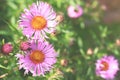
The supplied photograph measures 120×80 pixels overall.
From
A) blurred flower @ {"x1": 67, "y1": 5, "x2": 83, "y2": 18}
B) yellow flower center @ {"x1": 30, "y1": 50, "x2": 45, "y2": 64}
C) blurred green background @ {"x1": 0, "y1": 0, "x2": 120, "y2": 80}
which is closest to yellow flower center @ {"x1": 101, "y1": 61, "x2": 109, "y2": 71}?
blurred green background @ {"x1": 0, "y1": 0, "x2": 120, "y2": 80}

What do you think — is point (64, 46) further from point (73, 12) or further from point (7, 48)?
point (7, 48)

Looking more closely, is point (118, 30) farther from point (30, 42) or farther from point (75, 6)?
point (30, 42)

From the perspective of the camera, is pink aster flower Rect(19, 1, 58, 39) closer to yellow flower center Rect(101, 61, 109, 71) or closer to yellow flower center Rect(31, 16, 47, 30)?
yellow flower center Rect(31, 16, 47, 30)

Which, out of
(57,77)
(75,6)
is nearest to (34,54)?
(57,77)

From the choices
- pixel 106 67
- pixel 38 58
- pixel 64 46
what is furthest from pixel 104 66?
pixel 38 58

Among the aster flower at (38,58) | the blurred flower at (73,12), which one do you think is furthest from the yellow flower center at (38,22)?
the blurred flower at (73,12)

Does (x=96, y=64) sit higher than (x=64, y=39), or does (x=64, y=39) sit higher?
(x=64, y=39)
